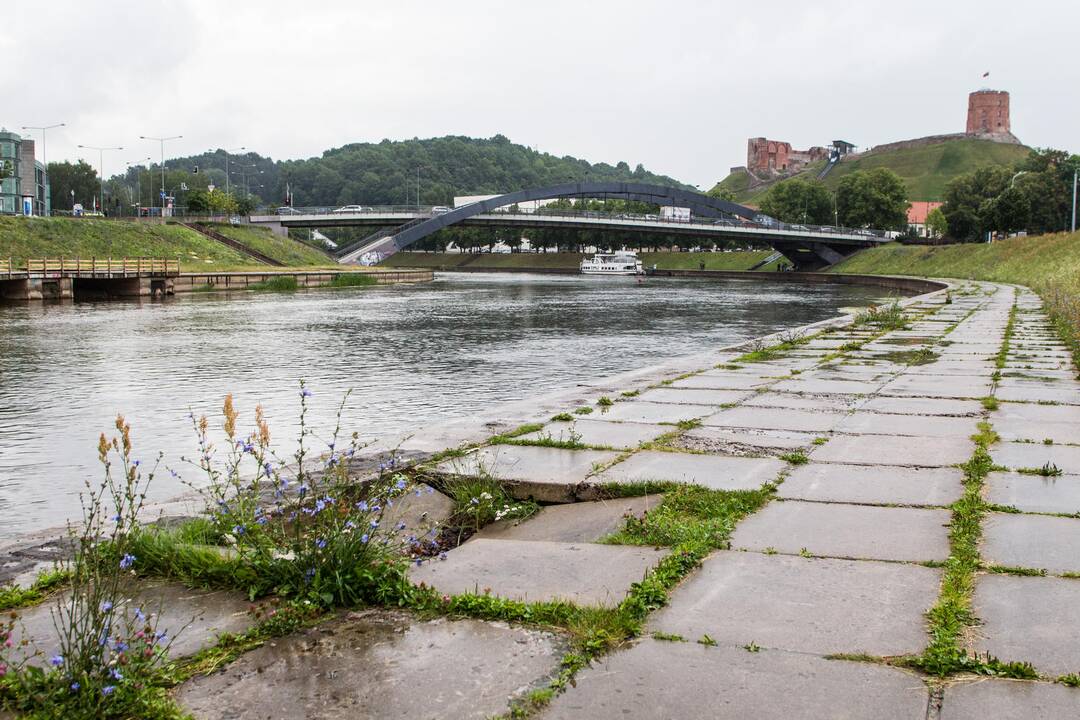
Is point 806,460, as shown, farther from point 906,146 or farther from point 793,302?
point 906,146

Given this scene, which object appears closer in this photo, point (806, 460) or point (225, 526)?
point (225, 526)

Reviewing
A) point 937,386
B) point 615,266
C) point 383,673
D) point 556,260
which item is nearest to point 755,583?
point 383,673

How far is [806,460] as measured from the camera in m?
6.14

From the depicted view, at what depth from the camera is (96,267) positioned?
41.2 meters

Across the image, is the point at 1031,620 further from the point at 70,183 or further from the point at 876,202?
the point at 70,183

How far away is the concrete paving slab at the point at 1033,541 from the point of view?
13.1ft

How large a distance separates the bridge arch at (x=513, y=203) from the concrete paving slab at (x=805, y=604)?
79.4m

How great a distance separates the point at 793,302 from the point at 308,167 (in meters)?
128

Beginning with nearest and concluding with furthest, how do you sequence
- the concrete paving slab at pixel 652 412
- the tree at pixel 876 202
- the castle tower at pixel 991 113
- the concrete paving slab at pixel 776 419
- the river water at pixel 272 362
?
1. the concrete paving slab at pixel 776 419
2. the concrete paving slab at pixel 652 412
3. the river water at pixel 272 362
4. the tree at pixel 876 202
5. the castle tower at pixel 991 113

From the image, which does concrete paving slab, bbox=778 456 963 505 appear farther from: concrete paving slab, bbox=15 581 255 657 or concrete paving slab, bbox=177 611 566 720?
concrete paving slab, bbox=15 581 255 657

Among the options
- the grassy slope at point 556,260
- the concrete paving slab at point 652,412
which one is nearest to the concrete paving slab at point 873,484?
the concrete paving slab at point 652,412

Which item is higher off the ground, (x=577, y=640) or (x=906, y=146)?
(x=906, y=146)

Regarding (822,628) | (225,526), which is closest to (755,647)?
(822,628)

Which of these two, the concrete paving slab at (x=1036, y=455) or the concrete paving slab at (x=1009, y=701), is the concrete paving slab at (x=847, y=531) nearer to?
the concrete paving slab at (x=1009, y=701)
